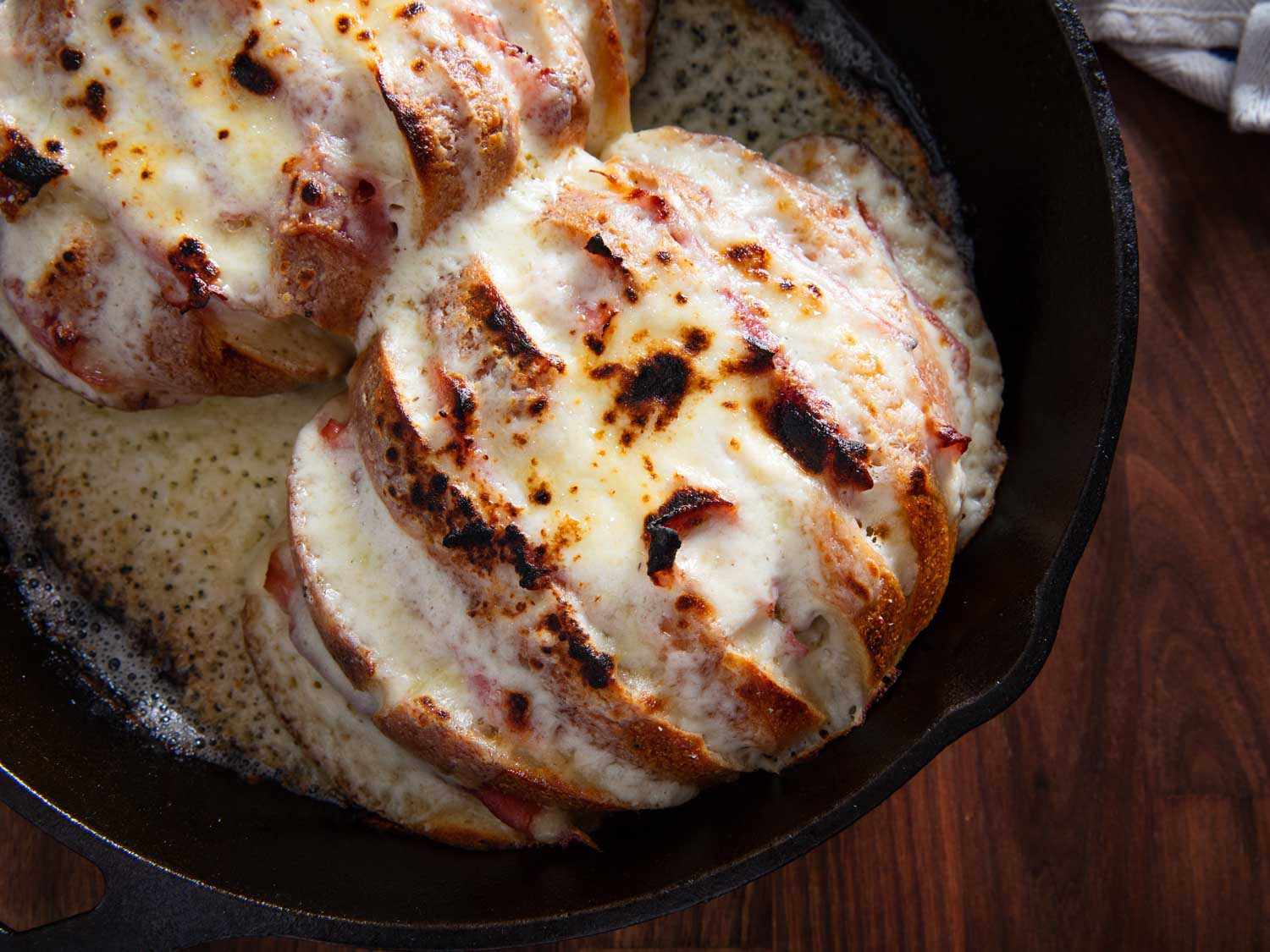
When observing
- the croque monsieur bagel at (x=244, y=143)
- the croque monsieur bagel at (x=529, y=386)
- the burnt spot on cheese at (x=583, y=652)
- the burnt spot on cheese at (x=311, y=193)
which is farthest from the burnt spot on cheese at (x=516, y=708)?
the burnt spot on cheese at (x=311, y=193)

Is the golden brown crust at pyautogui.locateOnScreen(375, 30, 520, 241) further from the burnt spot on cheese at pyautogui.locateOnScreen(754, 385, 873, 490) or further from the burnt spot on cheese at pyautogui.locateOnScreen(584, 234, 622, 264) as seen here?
the burnt spot on cheese at pyautogui.locateOnScreen(754, 385, 873, 490)

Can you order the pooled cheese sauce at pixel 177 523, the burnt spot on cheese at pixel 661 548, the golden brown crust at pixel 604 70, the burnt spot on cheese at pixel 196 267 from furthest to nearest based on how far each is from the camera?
the pooled cheese sauce at pixel 177 523
the golden brown crust at pixel 604 70
the burnt spot on cheese at pixel 196 267
the burnt spot on cheese at pixel 661 548

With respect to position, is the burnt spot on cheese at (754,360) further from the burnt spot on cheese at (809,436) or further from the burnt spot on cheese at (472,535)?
the burnt spot on cheese at (472,535)

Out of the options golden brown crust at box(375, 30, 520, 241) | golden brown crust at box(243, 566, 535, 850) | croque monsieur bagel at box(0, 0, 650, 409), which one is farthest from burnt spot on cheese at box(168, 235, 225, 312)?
golden brown crust at box(243, 566, 535, 850)

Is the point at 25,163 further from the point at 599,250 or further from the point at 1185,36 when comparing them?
the point at 1185,36

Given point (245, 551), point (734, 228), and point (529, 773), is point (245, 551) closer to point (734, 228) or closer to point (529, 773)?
point (529, 773)

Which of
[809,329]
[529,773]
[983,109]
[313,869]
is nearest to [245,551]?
[313,869]

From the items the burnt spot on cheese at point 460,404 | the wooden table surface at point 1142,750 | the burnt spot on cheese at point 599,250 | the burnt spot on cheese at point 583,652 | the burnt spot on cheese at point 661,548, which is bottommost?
the wooden table surface at point 1142,750
